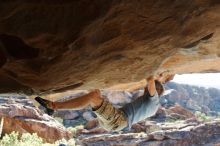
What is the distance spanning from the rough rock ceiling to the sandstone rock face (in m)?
18.9

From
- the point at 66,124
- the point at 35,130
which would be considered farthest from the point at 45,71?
the point at 66,124

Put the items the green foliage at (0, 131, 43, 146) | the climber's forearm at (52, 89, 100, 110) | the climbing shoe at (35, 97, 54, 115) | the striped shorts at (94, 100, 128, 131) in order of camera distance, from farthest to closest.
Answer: the green foliage at (0, 131, 43, 146)
the striped shorts at (94, 100, 128, 131)
the climber's forearm at (52, 89, 100, 110)
the climbing shoe at (35, 97, 54, 115)

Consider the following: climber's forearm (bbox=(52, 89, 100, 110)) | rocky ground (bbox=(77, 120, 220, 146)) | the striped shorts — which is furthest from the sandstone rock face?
climber's forearm (bbox=(52, 89, 100, 110))

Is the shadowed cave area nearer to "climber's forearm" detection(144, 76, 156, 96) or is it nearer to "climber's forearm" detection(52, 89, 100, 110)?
"climber's forearm" detection(52, 89, 100, 110)

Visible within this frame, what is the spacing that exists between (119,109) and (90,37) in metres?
3.62

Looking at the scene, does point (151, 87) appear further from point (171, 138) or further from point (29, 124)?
point (29, 124)

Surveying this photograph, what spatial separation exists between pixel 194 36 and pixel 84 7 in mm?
1558


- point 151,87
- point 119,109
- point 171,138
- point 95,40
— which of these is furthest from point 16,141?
point 95,40

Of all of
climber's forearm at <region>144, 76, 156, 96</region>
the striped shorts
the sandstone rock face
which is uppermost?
the sandstone rock face

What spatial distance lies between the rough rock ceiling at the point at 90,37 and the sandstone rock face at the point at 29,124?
18888 millimetres

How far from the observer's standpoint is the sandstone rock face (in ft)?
73.4

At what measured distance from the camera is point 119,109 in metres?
6.67

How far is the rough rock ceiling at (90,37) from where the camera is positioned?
2818 mm

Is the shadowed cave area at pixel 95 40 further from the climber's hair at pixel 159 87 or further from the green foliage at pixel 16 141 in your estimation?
the green foliage at pixel 16 141
